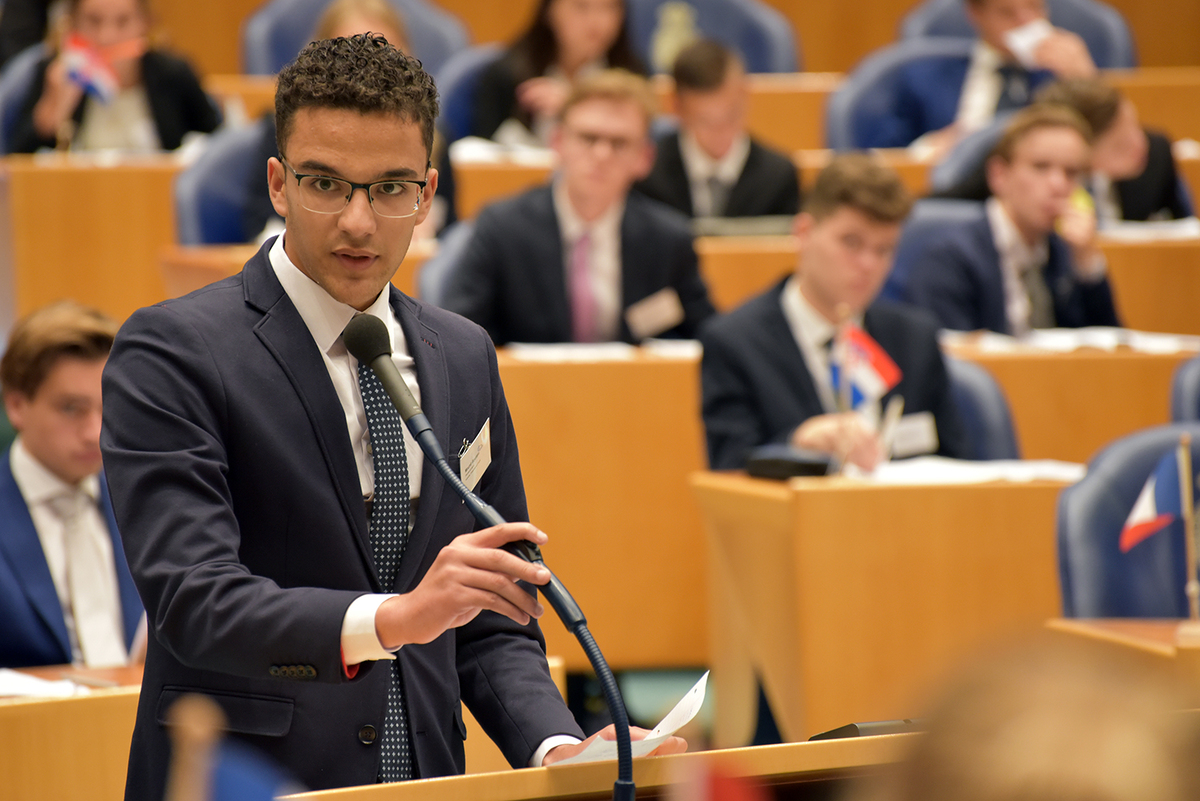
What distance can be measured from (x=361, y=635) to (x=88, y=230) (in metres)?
3.64

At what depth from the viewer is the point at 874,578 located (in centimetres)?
301

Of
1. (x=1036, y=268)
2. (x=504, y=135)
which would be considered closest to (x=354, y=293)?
(x=1036, y=268)

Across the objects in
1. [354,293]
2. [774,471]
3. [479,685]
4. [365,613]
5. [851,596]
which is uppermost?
[354,293]

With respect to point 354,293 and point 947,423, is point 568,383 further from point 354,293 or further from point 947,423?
point 354,293

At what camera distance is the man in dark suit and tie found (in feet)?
4.38

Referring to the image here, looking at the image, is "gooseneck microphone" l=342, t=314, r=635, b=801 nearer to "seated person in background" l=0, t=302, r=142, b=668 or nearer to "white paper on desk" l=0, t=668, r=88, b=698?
"white paper on desk" l=0, t=668, r=88, b=698

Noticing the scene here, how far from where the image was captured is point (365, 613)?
4.33 feet

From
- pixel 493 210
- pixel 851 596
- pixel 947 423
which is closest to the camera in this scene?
pixel 851 596

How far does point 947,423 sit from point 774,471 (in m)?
0.68

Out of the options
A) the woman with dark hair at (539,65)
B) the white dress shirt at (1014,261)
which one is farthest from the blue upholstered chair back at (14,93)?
the white dress shirt at (1014,261)

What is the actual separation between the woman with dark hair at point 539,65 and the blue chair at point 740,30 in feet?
3.96

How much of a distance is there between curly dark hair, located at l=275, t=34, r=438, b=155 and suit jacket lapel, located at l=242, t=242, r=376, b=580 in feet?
0.53

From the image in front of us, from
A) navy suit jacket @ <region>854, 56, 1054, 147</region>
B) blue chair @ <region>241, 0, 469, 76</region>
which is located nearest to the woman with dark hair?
blue chair @ <region>241, 0, 469, 76</region>

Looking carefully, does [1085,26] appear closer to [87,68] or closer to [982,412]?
[982,412]
